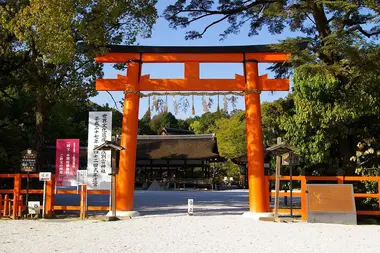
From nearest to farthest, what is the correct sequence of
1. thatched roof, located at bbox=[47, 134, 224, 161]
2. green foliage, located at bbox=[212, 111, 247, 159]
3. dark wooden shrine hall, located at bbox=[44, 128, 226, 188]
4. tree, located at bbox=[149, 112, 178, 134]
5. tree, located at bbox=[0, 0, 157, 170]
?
1. tree, located at bbox=[0, 0, 157, 170]
2. dark wooden shrine hall, located at bbox=[44, 128, 226, 188]
3. thatched roof, located at bbox=[47, 134, 224, 161]
4. green foliage, located at bbox=[212, 111, 247, 159]
5. tree, located at bbox=[149, 112, 178, 134]

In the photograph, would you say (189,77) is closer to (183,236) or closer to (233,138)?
(183,236)

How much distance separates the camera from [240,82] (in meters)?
10.5

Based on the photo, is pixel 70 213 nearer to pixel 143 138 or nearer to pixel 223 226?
pixel 223 226

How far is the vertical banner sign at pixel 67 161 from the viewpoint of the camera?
10453 millimetres

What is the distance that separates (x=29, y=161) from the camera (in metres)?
9.80

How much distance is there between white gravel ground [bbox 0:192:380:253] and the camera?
5781 millimetres

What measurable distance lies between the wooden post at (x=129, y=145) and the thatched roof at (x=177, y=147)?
1647 cm

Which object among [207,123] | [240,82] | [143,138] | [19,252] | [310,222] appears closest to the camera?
[19,252]

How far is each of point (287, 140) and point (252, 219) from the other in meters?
3.14

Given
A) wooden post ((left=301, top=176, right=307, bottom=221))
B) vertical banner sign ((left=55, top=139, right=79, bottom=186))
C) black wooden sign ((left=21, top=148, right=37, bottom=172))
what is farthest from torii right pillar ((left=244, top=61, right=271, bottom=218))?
black wooden sign ((left=21, top=148, right=37, bottom=172))

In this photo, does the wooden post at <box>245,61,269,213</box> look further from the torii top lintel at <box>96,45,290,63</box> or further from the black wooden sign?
the black wooden sign

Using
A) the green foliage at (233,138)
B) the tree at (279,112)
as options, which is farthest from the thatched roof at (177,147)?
the tree at (279,112)

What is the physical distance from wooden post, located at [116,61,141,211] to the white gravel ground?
962mm

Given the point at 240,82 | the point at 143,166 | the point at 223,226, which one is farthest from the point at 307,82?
the point at 143,166
